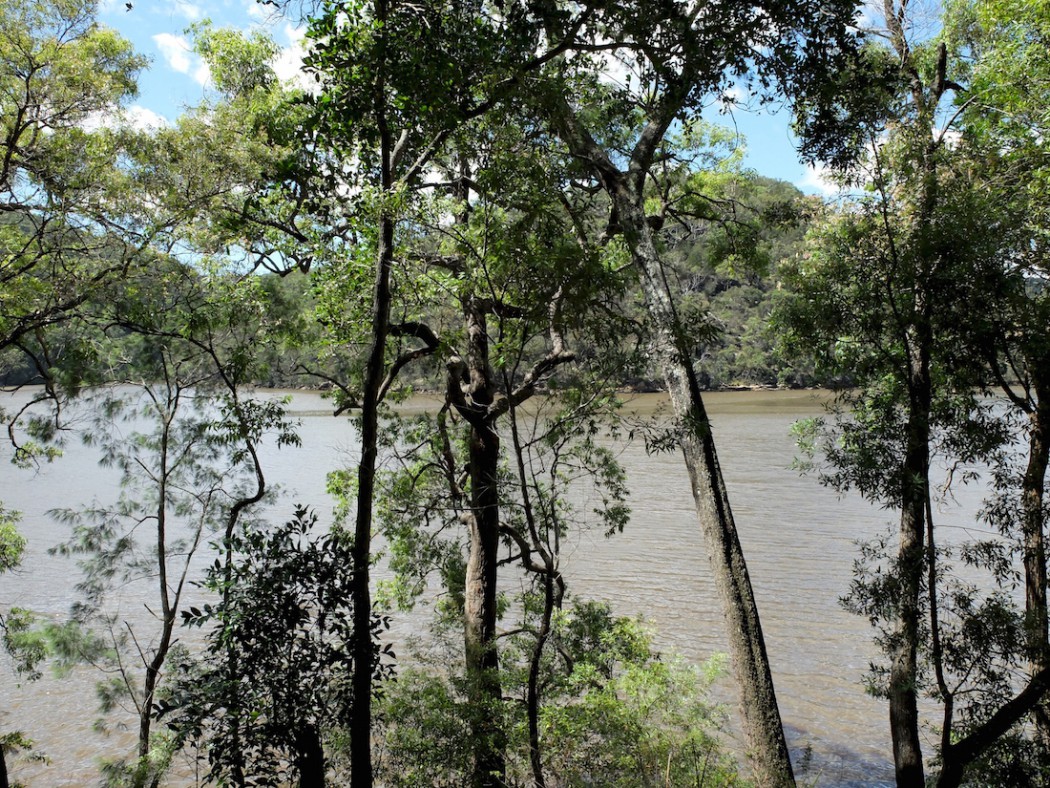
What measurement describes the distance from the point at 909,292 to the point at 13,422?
9287mm

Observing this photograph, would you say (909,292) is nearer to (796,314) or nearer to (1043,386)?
(796,314)

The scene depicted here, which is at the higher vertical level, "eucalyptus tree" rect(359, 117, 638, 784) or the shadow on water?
"eucalyptus tree" rect(359, 117, 638, 784)

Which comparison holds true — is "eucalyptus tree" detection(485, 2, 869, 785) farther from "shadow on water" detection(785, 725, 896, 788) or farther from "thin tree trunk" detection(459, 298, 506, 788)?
"shadow on water" detection(785, 725, 896, 788)

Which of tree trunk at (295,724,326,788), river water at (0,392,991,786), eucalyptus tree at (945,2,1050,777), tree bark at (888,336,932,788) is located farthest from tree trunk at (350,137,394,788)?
eucalyptus tree at (945,2,1050,777)

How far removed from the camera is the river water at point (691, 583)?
30.4 ft

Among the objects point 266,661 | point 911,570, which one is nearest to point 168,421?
point 266,661

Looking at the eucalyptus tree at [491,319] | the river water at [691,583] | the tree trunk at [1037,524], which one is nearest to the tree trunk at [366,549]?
the eucalyptus tree at [491,319]

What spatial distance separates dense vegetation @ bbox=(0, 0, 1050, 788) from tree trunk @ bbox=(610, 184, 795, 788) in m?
0.02

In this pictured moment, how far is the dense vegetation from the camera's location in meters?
4.20

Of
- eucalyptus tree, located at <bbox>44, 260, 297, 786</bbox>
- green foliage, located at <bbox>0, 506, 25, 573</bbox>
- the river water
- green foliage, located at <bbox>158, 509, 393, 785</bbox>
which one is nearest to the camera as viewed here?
green foliage, located at <bbox>158, 509, 393, 785</bbox>

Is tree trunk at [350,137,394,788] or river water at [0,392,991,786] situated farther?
river water at [0,392,991,786]

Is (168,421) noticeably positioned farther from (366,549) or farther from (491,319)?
(366,549)

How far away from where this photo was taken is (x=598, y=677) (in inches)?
273

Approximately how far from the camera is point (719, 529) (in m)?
4.98
